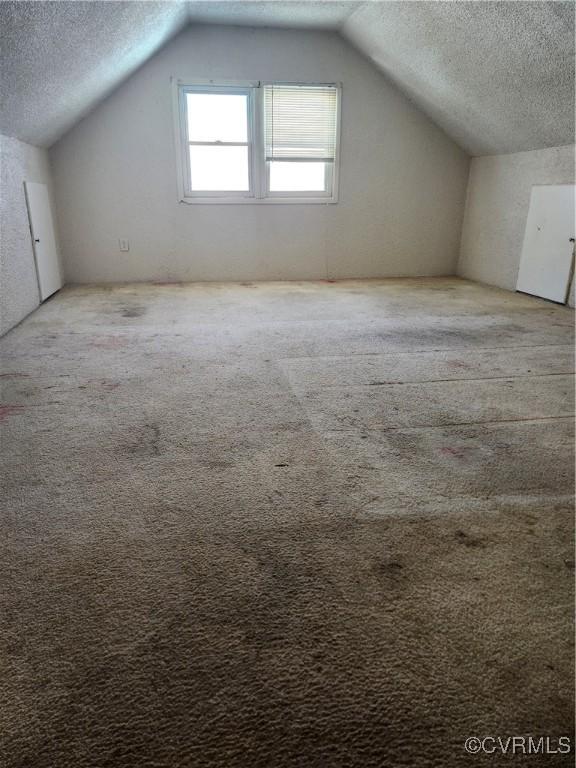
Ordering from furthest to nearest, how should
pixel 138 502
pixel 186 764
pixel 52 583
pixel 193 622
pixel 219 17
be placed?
1. pixel 219 17
2. pixel 138 502
3. pixel 52 583
4. pixel 193 622
5. pixel 186 764

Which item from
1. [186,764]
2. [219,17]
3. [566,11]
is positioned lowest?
[186,764]

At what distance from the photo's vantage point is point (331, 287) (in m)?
5.27

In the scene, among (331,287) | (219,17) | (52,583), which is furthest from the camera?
(331,287)

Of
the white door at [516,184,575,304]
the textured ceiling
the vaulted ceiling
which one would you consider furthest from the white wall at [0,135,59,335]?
the white door at [516,184,575,304]

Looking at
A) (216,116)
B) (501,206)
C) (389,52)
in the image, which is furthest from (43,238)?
(501,206)

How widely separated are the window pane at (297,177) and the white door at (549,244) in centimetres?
217

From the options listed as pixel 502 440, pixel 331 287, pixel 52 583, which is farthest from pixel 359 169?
pixel 52 583

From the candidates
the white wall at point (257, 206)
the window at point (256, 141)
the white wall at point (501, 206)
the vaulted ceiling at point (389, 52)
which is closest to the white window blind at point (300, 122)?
the window at point (256, 141)

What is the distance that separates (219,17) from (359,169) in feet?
6.39

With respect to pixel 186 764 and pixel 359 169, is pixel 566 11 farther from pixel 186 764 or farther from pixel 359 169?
pixel 186 764

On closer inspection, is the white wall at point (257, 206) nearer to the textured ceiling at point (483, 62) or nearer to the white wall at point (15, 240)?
the textured ceiling at point (483, 62)

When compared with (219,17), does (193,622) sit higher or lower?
lower

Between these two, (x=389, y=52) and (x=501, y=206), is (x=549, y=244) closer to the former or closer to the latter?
(x=501, y=206)

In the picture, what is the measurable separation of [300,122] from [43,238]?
2842mm
